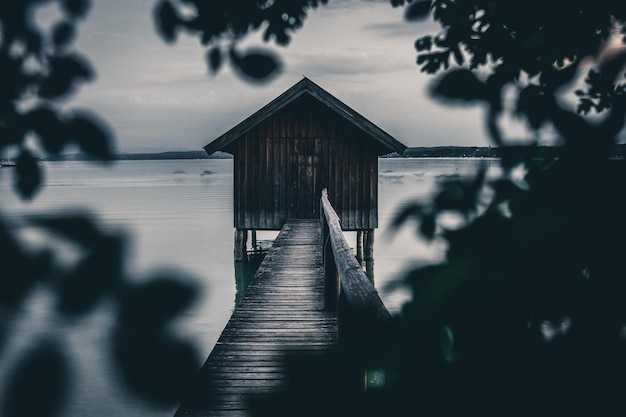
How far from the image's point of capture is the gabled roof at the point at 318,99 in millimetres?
17094

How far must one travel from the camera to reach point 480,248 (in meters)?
1.35

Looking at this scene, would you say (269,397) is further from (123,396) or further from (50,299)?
(50,299)

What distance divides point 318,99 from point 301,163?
2290mm

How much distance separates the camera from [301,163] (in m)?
18.7

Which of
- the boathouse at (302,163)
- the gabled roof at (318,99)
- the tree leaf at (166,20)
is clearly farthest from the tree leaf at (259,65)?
the boathouse at (302,163)

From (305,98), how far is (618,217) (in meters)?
17.6

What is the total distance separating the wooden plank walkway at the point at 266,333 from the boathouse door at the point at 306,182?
7490mm

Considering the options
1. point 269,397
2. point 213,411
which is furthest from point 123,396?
point 213,411

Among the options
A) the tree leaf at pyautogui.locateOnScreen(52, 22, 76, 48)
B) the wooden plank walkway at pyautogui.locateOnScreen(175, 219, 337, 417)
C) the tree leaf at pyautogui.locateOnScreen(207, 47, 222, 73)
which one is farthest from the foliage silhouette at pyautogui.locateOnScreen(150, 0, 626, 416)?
the tree leaf at pyautogui.locateOnScreen(52, 22, 76, 48)

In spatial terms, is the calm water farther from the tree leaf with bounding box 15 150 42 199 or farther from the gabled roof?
the gabled roof

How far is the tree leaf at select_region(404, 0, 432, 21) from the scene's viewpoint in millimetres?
2266

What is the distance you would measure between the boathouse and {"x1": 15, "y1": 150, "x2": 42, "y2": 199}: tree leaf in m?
17.2

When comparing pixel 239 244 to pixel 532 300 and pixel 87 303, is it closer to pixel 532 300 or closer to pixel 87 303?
pixel 532 300

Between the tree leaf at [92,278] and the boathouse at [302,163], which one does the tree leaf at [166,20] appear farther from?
the boathouse at [302,163]
